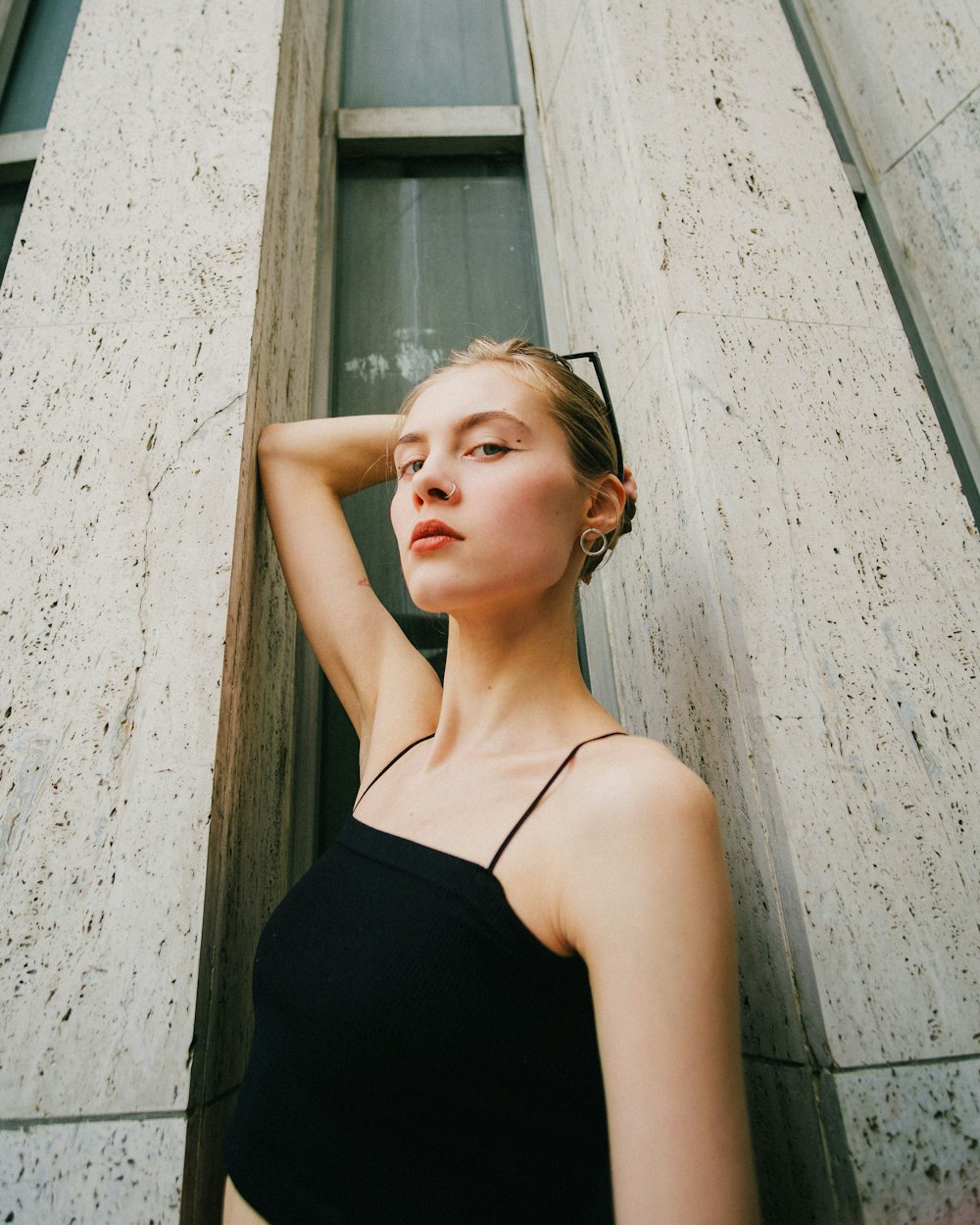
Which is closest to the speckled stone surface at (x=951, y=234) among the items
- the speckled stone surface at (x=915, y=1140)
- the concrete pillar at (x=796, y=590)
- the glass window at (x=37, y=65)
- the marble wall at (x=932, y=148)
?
the marble wall at (x=932, y=148)

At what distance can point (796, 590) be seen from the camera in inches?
58.9

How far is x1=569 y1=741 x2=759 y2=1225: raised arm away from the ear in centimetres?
66

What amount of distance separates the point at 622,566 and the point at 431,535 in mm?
962

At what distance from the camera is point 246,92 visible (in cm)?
214

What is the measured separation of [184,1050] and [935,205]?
3.46 m

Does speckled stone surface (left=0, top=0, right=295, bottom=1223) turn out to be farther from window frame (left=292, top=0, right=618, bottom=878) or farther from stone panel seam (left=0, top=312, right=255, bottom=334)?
window frame (left=292, top=0, right=618, bottom=878)

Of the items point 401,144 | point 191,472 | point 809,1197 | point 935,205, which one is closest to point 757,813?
point 809,1197

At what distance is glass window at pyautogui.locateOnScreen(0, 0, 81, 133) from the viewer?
3.13 m

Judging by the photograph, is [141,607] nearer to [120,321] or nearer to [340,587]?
[340,587]

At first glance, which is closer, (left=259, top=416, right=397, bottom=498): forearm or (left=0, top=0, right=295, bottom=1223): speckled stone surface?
(left=0, top=0, right=295, bottom=1223): speckled stone surface

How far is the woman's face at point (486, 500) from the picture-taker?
126 centimetres

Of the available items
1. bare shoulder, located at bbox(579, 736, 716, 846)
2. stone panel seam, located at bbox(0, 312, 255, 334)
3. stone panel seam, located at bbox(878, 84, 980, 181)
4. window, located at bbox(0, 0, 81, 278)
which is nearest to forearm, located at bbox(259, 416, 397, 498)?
stone panel seam, located at bbox(0, 312, 255, 334)

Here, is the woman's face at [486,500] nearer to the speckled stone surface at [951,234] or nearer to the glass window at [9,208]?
the speckled stone surface at [951,234]

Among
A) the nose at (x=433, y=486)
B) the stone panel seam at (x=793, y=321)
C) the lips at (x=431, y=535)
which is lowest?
the lips at (x=431, y=535)
